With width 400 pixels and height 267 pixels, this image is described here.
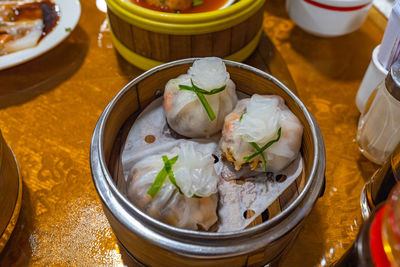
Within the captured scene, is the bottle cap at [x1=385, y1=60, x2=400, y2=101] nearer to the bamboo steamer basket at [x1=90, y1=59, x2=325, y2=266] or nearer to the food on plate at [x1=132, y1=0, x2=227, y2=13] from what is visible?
the bamboo steamer basket at [x1=90, y1=59, x2=325, y2=266]

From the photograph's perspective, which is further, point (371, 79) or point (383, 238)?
point (371, 79)

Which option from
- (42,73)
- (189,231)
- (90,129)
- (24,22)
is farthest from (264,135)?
(24,22)

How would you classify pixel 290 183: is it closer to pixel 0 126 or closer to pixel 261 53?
pixel 261 53

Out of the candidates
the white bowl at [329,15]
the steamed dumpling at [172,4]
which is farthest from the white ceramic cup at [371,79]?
the steamed dumpling at [172,4]

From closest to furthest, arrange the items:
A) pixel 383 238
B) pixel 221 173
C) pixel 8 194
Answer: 1. pixel 383 238
2. pixel 8 194
3. pixel 221 173

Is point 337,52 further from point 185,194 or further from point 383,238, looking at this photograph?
point 383,238

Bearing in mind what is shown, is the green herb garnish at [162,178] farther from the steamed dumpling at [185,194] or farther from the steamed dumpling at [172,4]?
the steamed dumpling at [172,4]

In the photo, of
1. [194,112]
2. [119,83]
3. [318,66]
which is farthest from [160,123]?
[318,66]
